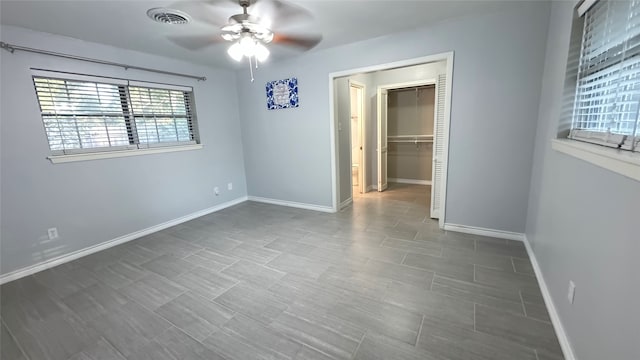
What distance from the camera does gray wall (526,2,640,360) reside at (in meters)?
0.98

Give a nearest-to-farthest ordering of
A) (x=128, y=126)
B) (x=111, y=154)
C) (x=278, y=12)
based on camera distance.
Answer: (x=278, y=12) < (x=111, y=154) < (x=128, y=126)

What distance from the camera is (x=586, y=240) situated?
135 centimetres

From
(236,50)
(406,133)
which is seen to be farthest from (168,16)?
(406,133)

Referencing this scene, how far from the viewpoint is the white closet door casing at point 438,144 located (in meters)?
3.33

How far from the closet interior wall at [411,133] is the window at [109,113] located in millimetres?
4237

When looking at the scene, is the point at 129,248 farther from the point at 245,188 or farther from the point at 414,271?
the point at 414,271

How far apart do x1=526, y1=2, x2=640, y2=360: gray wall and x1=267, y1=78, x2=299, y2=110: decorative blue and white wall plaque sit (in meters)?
3.05

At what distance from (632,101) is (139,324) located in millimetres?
3122

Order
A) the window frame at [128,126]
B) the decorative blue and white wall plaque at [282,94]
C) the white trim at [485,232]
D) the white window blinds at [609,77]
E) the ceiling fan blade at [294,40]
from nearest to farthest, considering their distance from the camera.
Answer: the white window blinds at [609,77]
the ceiling fan blade at [294,40]
the window frame at [128,126]
the white trim at [485,232]
the decorative blue and white wall plaque at [282,94]

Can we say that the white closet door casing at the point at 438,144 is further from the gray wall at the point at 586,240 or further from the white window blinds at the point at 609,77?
the white window blinds at the point at 609,77

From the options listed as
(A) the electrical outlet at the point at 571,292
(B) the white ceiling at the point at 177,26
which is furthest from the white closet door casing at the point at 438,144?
(A) the electrical outlet at the point at 571,292

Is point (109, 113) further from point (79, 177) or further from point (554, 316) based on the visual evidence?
point (554, 316)

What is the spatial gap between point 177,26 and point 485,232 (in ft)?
13.3

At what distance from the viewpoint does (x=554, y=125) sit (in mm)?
2070
